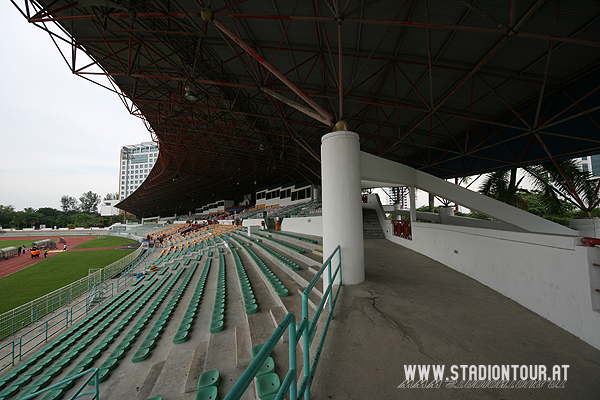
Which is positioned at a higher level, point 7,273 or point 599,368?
point 599,368

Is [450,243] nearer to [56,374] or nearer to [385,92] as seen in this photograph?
[385,92]

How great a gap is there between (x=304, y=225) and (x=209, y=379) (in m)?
13.2

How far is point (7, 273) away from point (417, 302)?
3537 centimetres

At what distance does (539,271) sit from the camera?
12.0 feet

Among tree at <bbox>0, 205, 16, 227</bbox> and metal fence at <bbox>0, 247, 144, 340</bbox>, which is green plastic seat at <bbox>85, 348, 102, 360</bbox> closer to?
metal fence at <bbox>0, 247, 144, 340</bbox>

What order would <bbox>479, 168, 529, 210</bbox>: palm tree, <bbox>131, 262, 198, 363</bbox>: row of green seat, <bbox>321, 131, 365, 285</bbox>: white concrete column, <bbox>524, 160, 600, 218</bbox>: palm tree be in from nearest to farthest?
<bbox>131, 262, 198, 363</bbox>: row of green seat, <bbox>321, 131, 365, 285</bbox>: white concrete column, <bbox>524, 160, 600, 218</bbox>: palm tree, <bbox>479, 168, 529, 210</bbox>: palm tree

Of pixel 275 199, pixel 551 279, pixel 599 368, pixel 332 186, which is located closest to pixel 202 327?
pixel 332 186

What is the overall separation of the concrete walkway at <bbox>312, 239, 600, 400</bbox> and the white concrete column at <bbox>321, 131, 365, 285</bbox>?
1.87 ft

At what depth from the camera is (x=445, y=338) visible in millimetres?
2863

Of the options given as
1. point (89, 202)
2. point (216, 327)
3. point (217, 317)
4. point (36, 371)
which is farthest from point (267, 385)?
point (89, 202)

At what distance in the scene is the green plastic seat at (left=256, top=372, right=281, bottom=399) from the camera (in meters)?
2.36

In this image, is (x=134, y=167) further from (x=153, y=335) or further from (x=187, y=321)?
(x=187, y=321)

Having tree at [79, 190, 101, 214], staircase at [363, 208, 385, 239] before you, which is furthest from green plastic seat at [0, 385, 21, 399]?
tree at [79, 190, 101, 214]

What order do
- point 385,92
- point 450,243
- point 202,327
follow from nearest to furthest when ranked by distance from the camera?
point 202,327
point 450,243
point 385,92
